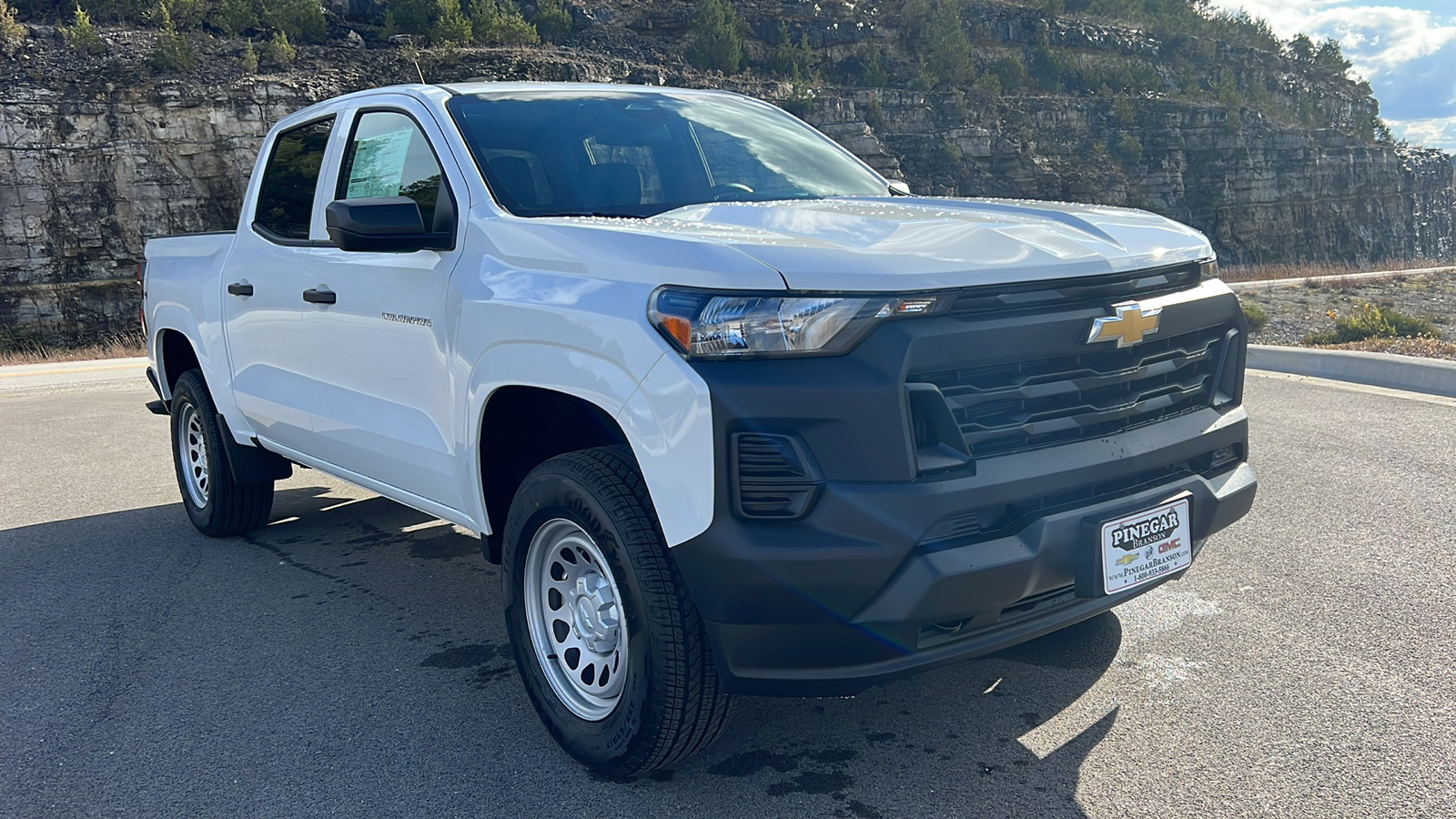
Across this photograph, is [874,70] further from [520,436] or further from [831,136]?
[520,436]

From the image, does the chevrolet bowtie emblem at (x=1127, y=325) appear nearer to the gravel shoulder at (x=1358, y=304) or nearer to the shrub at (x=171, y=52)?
the gravel shoulder at (x=1358, y=304)

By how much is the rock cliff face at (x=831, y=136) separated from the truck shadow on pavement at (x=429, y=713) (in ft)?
87.6

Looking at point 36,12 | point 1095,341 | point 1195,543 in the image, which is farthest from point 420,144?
point 36,12

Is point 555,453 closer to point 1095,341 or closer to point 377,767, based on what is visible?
point 377,767

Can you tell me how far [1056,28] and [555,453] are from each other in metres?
52.7

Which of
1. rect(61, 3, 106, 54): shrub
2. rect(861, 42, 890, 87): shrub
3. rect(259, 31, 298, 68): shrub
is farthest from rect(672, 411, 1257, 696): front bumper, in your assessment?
rect(861, 42, 890, 87): shrub

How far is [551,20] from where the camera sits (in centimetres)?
3684

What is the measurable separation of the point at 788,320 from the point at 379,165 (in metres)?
2.36

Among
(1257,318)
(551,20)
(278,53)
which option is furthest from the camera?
(551,20)

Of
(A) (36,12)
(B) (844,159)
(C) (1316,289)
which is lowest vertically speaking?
(C) (1316,289)

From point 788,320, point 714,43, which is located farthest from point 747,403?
point 714,43

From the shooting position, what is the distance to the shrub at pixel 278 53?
30688 millimetres

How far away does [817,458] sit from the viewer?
2541 mm

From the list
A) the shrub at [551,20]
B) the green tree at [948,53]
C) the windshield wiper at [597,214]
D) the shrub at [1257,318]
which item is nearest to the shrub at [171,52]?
the shrub at [551,20]
